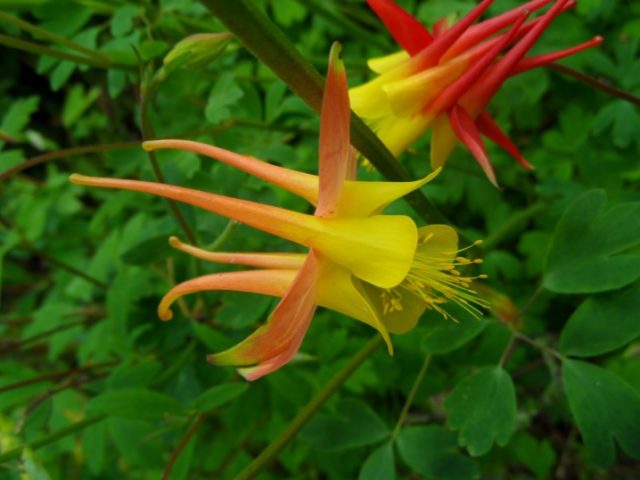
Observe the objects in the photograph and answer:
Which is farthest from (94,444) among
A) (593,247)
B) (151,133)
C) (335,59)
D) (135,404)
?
(335,59)

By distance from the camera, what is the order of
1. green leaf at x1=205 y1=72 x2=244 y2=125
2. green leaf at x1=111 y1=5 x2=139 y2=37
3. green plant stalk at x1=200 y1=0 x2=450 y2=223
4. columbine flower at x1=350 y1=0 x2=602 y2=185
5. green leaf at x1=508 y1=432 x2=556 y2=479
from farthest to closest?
green leaf at x1=508 y1=432 x2=556 y2=479, green leaf at x1=111 y1=5 x2=139 y2=37, green leaf at x1=205 y1=72 x2=244 y2=125, columbine flower at x1=350 y1=0 x2=602 y2=185, green plant stalk at x1=200 y1=0 x2=450 y2=223

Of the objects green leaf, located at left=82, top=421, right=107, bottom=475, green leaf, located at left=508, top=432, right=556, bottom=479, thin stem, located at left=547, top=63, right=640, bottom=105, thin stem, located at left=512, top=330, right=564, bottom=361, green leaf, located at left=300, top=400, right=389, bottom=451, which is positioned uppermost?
thin stem, located at left=547, top=63, right=640, bottom=105

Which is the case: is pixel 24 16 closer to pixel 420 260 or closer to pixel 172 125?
pixel 172 125

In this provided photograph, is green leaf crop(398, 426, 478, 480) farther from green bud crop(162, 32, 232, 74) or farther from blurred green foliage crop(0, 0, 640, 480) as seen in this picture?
green bud crop(162, 32, 232, 74)

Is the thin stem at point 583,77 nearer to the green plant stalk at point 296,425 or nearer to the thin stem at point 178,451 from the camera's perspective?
the green plant stalk at point 296,425

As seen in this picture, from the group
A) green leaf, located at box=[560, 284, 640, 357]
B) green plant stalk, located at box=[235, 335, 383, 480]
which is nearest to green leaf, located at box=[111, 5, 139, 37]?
green plant stalk, located at box=[235, 335, 383, 480]

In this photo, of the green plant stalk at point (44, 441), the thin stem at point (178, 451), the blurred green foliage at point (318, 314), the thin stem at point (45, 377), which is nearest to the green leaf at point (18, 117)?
the blurred green foliage at point (318, 314)
